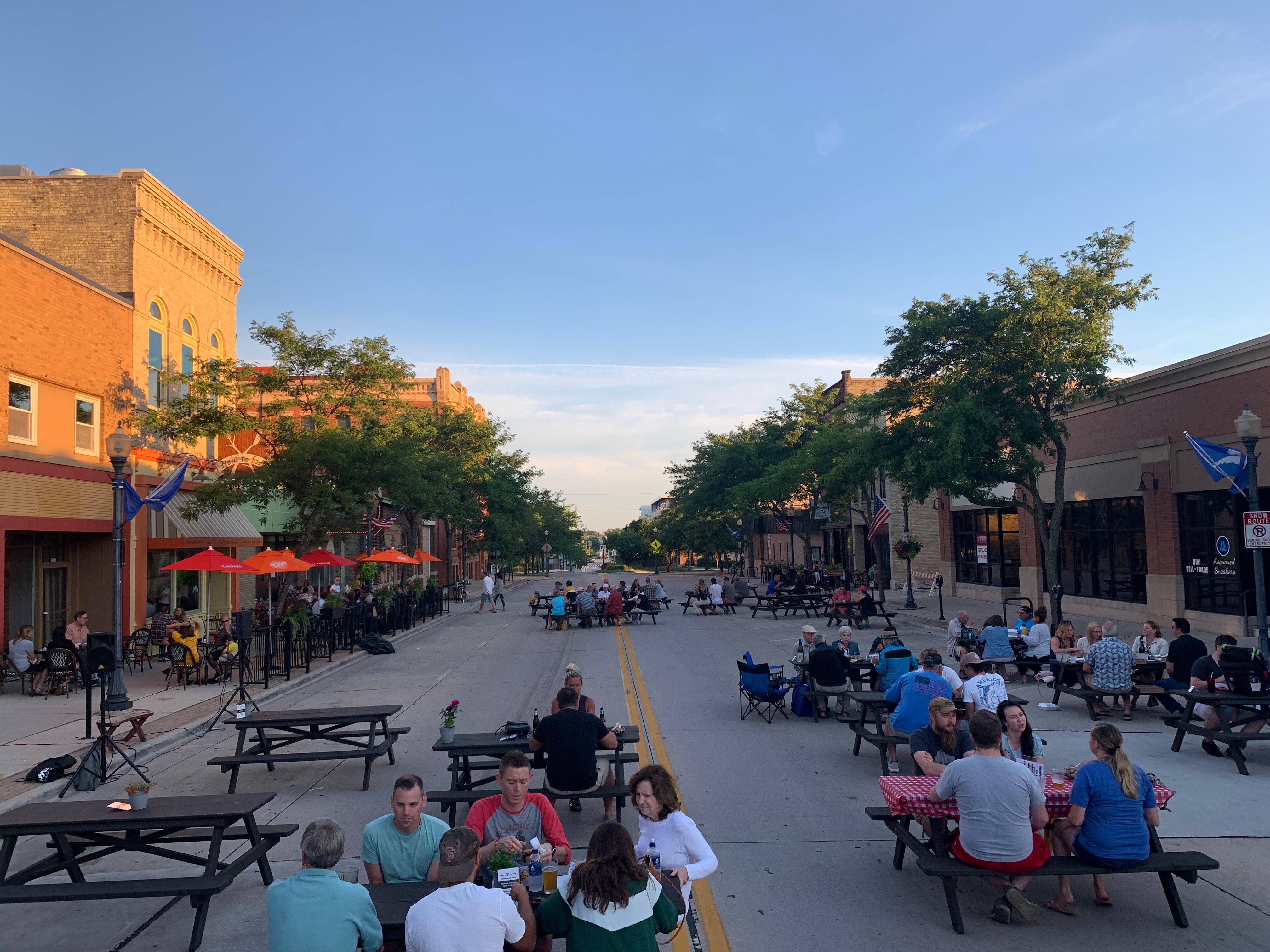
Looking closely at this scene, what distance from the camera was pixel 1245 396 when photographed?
2045 centimetres

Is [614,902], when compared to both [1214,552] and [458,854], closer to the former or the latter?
[458,854]

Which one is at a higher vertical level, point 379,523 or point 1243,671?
point 379,523

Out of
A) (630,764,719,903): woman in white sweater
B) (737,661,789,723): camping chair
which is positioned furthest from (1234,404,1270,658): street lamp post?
(630,764,719,903): woman in white sweater

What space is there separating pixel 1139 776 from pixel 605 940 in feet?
14.4

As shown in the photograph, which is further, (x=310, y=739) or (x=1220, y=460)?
(x=1220, y=460)

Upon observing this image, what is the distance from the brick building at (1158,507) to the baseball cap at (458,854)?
71.9ft

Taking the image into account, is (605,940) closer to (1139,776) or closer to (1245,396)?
(1139,776)

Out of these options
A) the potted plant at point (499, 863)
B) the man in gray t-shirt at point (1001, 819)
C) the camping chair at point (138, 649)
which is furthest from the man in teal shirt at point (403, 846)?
the camping chair at point (138, 649)

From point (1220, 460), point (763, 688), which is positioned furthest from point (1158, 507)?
point (763, 688)

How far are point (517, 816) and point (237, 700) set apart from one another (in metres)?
11.5

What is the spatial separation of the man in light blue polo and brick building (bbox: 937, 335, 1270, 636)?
22.4 meters

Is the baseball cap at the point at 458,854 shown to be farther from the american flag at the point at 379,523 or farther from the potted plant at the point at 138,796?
the american flag at the point at 379,523

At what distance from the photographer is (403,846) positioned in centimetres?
560

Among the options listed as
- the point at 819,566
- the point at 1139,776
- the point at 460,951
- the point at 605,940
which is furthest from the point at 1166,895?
the point at 819,566
